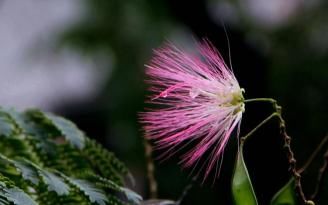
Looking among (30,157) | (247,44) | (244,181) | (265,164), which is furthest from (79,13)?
(244,181)

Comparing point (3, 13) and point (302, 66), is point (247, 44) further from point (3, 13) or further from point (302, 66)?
point (3, 13)

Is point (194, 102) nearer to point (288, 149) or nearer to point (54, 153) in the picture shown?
point (288, 149)

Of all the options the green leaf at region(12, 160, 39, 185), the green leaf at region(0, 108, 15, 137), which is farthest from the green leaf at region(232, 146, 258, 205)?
the green leaf at region(0, 108, 15, 137)

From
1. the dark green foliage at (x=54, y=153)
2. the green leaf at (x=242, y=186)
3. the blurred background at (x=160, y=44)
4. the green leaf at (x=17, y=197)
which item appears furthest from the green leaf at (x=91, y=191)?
the blurred background at (x=160, y=44)

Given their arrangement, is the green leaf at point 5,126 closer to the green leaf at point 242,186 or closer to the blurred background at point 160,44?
the green leaf at point 242,186

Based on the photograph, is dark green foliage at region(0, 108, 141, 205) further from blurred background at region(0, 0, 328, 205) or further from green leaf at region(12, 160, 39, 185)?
blurred background at region(0, 0, 328, 205)

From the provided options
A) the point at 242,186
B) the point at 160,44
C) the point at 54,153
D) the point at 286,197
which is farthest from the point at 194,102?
the point at 160,44

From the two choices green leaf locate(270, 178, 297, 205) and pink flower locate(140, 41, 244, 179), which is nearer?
pink flower locate(140, 41, 244, 179)
